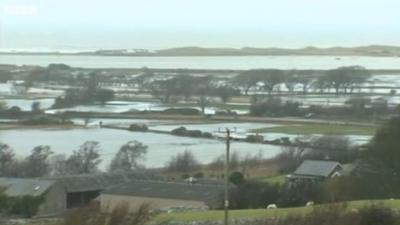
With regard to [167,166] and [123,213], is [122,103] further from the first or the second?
[123,213]

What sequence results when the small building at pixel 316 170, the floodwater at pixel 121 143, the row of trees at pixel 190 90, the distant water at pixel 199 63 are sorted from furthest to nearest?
the distant water at pixel 199 63 < the row of trees at pixel 190 90 < the floodwater at pixel 121 143 < the small building at pixel 316 170

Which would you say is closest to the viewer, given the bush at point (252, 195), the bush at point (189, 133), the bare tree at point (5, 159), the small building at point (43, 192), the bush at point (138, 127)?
the bush at point (252, 195)

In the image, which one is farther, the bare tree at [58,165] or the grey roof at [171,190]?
the bare tree at [58,165]

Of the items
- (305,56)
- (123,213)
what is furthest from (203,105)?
(305,56)

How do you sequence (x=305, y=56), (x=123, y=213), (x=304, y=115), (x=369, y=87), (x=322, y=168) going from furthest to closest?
(x=305, y=56)
(x=369, y=87)
(x=304, y=115)
(x=322, y=168)
(x=123, y=213)

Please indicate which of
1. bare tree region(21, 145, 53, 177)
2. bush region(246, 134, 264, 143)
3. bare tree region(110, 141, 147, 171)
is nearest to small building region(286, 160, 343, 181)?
bare tree region(110, 141, 147, 171)

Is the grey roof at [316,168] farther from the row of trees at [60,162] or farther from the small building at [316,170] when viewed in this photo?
the row of trees at [60,162]

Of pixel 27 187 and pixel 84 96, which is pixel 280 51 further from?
pixel 27 187

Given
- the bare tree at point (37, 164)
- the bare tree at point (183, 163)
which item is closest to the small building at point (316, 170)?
the bare tree at point (183, 163)
